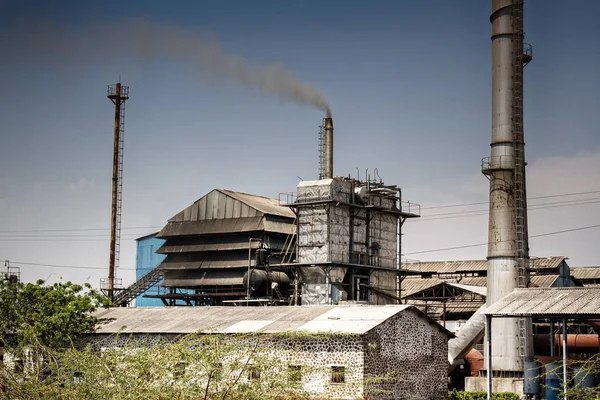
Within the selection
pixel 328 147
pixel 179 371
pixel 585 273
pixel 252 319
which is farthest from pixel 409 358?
pixel 585 273

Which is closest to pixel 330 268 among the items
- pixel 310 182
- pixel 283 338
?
pixel 310 182

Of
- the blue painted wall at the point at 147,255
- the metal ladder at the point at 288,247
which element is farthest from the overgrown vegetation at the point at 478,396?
the blue painted wall at the point at 147,255

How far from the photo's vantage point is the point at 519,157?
1827 inches

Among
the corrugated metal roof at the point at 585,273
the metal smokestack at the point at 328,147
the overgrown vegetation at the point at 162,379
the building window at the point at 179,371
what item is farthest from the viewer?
the corrugated metal roof at the point at 585,273

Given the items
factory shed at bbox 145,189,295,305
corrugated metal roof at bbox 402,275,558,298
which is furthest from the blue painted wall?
corrugated metal roof at bbox 402,275,558,298

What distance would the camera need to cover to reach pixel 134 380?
1672cm

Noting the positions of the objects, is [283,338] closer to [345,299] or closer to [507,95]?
[345,299]

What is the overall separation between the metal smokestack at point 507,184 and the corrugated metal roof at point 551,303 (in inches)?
347

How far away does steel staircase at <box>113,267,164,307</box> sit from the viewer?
197ft

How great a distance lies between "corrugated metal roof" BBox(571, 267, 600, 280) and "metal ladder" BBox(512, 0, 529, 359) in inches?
946

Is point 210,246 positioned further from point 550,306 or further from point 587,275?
point 587,275

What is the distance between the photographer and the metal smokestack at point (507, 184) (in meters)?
45.1

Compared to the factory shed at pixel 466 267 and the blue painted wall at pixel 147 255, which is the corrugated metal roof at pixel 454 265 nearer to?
the factory shed at pixel 466 267

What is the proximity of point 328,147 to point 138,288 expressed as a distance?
655 inches
